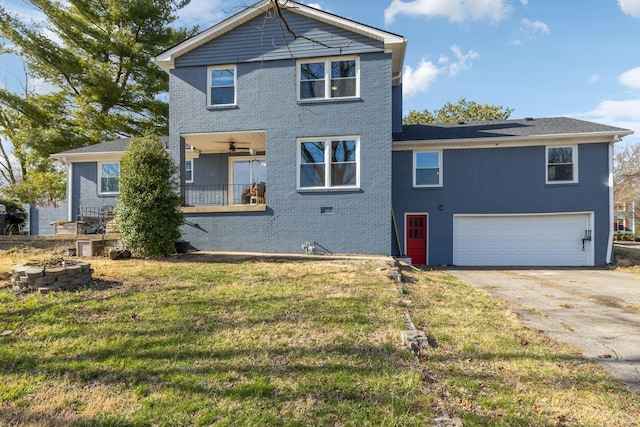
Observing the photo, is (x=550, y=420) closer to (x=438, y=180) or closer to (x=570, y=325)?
(x=570, y=325)

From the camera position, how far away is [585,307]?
21.0ft

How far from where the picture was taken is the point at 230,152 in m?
14.8

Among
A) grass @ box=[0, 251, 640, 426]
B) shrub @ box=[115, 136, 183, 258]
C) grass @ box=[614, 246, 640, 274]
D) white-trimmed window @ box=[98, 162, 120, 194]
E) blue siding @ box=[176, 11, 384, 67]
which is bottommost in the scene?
grass @ box=[614, 246, 640, 274]

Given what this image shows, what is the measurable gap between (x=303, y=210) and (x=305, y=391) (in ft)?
28.9

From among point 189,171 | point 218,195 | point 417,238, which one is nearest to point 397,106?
point 417,238

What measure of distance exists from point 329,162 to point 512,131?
763 cm

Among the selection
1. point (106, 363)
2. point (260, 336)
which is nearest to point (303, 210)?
point (260, 336)

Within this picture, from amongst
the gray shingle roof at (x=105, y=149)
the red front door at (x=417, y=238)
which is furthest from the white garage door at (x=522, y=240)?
the gray shingle roof at (x=105, y=149)

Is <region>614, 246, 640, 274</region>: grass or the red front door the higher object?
the red front door

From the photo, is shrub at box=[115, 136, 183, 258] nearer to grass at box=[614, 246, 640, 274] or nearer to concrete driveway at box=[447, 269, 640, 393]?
concrete driveway at box=[447, 269, 640, 393]

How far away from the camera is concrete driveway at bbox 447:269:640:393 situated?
417 cm

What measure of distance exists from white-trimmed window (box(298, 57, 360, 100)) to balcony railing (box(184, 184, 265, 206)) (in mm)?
4723

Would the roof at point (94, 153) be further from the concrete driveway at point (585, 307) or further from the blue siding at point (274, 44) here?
the concrete driveway at point (585, 307)

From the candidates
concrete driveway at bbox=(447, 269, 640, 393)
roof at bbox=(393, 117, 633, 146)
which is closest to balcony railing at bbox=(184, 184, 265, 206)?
roof at bbox=(393, 117, 633, 146)
